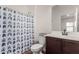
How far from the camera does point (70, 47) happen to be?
1.51m

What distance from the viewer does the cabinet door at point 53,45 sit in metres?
1.71

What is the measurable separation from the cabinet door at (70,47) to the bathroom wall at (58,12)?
350 millimetres

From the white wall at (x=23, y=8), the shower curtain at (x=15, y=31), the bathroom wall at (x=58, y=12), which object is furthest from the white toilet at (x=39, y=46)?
the white wall at (x=23, y=8)

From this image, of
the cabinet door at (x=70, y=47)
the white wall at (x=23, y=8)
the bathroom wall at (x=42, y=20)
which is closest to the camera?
the cabinet door at (x=70, y=47)

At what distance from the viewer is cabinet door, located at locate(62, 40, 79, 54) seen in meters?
1.46

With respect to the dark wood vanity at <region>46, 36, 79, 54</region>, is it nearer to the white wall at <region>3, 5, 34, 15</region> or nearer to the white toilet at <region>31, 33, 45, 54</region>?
the white toilet at <region>31, 33, 45, 54</region>

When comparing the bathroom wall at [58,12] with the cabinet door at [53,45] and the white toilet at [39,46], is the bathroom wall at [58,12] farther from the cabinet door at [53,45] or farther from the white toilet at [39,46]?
the white toilet at [39,46]

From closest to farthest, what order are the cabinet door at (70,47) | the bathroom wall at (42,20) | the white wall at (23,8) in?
the cabinet door at (70,47) → the white wall at (23,8) → the bathroom wall at (42,20)

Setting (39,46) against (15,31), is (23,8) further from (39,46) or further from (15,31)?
(39,46)

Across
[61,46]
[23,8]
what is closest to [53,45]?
[61,46]

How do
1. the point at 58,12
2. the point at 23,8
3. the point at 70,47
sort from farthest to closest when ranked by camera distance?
the point at 58,12, the point at 23,8, the point at 70,47

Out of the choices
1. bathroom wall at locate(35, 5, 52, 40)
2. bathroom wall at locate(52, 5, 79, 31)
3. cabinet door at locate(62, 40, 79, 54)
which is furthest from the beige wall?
cabinet door at locate(62, 40, 79, 54)

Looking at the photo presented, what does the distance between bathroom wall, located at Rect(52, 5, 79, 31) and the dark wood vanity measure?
0.86 feet

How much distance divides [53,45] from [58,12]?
0.73m
